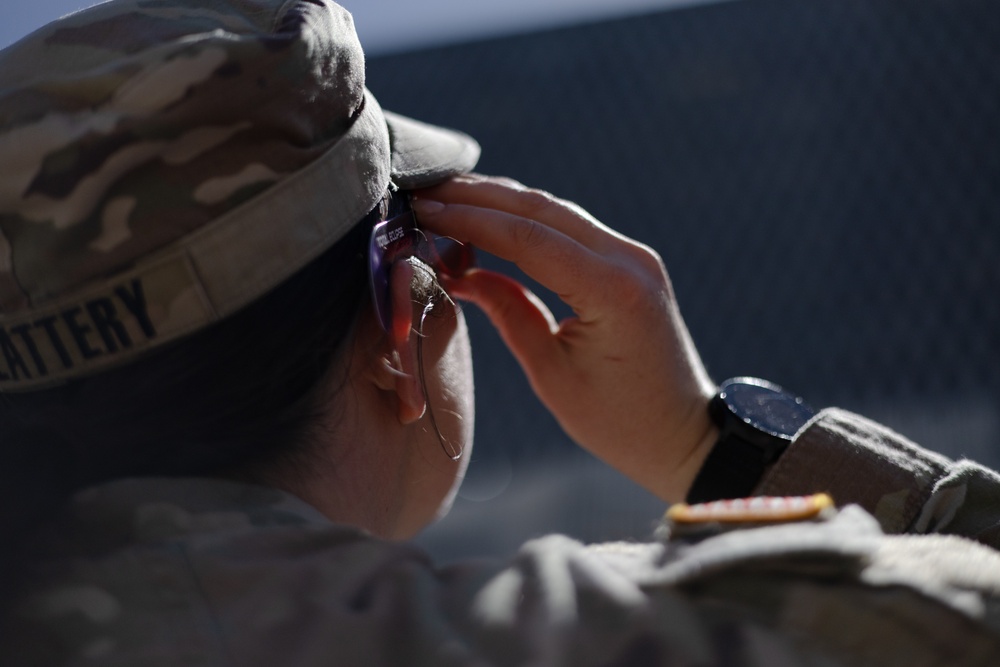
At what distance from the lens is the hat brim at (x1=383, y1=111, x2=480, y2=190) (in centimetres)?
156

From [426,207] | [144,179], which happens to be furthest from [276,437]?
[426,207]

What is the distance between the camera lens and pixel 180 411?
1168 millimetres

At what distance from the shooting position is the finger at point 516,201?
1729 millimetres

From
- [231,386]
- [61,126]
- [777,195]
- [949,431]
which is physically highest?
[61,126]

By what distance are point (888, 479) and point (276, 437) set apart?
42.0 inches

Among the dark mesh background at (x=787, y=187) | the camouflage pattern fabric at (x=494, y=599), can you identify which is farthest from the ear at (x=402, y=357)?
the dark mesh background at (x=787, y=187)

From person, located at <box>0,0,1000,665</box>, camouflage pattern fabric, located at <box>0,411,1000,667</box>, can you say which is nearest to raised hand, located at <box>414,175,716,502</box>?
person, located at <box>0,0,1000,665</box>

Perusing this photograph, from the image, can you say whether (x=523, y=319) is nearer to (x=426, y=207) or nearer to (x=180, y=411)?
(x=426, y=207)

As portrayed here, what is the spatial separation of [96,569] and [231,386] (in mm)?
274

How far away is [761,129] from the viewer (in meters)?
4.91

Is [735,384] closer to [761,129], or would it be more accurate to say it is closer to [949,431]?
[949,431]

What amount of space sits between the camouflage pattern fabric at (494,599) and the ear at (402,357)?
13.9 inches

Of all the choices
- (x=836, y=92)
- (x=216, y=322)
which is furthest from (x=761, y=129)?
(x=216, y=322)

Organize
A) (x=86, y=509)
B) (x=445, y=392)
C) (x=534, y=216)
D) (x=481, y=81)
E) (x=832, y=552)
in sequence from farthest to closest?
(x=481, y=81), (x=534, y=216), (x=445, y=392), (x=86, y=509), (x=832, y=552)
